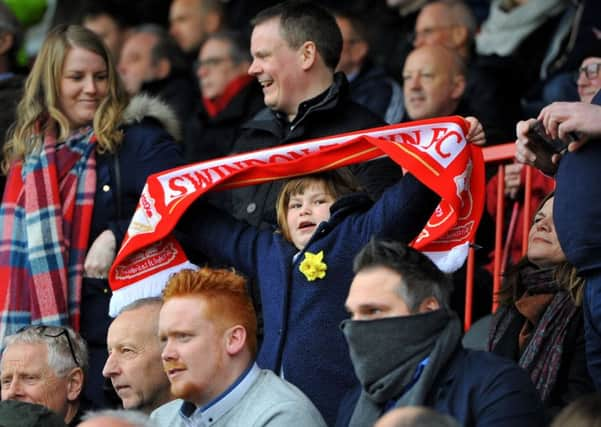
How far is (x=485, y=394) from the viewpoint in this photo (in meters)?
5.30

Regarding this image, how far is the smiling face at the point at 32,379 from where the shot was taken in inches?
271

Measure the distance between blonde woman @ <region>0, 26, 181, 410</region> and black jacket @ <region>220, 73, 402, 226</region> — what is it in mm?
477

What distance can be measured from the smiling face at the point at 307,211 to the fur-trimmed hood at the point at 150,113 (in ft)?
4.60

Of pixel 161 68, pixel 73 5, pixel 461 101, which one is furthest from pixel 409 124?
pixel 73 5

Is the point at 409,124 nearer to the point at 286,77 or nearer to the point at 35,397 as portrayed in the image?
the point at 286,77

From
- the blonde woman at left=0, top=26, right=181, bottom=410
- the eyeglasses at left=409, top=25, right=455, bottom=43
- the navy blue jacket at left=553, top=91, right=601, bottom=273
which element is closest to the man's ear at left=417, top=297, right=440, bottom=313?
the navy blue jacket at left=553, top=91, right=601, bottom=273

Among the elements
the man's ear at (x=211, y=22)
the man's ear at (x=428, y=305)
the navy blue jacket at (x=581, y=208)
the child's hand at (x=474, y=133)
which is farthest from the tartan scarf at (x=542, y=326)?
the man's ear at (x=211, y=22)

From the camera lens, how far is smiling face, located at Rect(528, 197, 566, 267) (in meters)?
6.89

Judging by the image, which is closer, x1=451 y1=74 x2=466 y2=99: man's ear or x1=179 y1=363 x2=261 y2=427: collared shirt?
x1=179 y1=363 x2=261 y2=427: collared shirt

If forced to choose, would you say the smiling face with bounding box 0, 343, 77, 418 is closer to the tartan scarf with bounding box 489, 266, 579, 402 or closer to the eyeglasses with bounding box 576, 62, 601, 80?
the tartan scarf with bounding box 489, 266, 579, 402

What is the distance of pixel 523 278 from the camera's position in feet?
22.8

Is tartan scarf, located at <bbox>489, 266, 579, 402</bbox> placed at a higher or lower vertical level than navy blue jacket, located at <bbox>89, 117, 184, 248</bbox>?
lower

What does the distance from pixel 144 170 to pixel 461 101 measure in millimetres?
2670

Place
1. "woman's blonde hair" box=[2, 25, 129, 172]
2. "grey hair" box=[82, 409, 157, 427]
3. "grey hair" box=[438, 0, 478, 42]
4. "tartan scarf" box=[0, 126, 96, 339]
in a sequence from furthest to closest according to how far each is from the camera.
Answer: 1. "grey hair" box=[438, 0, 478, 42]
2. "woman's blonde hair" box=[2, 25, 129, 172]
3. "tartan scarf" box=[0, 126, 96, 339]
4. "grey hair" box=[82, 409, 157, 427]
